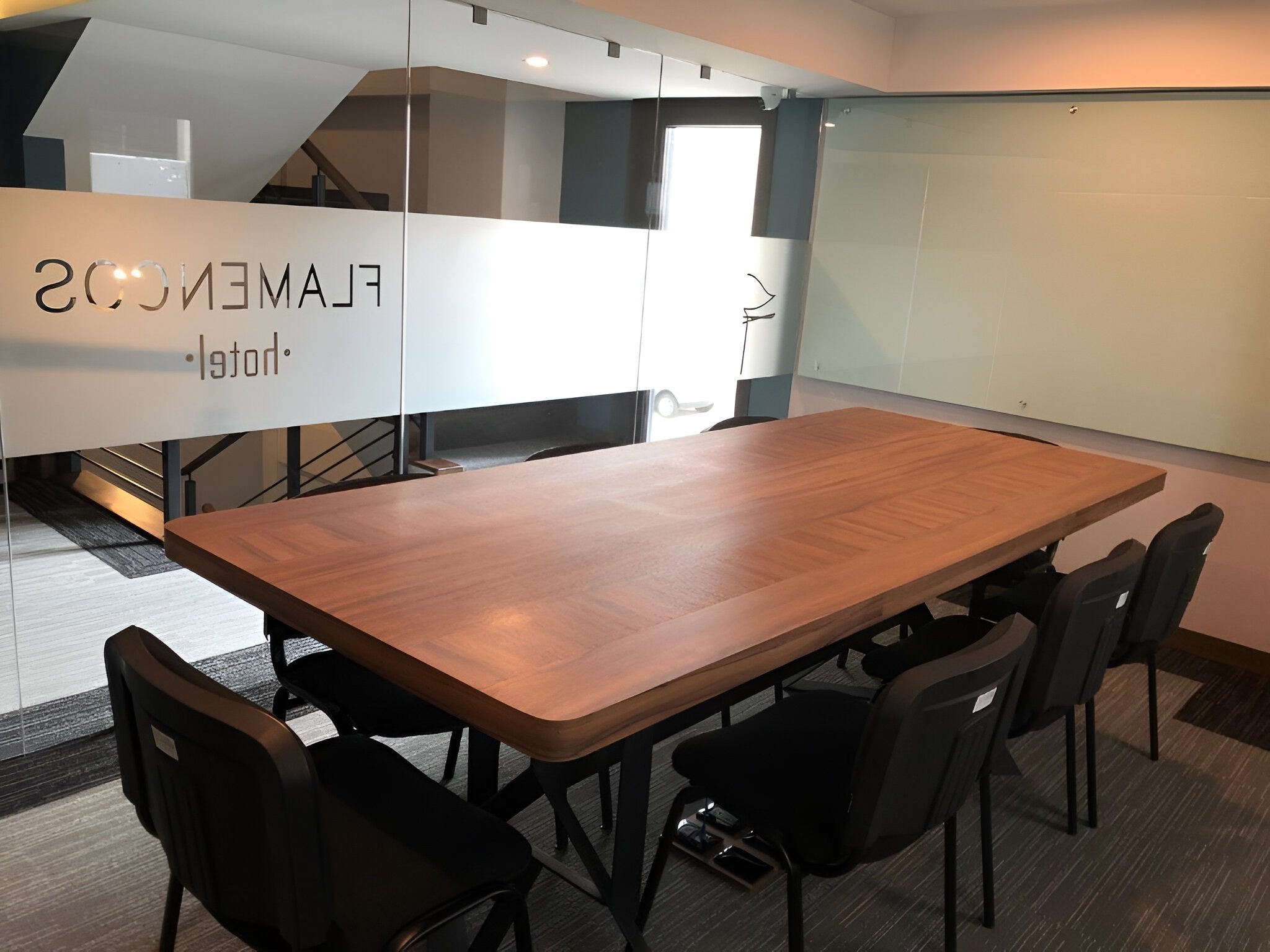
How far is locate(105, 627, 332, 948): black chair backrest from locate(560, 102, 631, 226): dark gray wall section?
3040 mm

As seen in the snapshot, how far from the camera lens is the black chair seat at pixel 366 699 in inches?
87.1

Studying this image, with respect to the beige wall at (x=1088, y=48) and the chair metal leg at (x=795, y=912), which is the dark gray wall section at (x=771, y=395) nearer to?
the beige wall at (x=1088, y=48)

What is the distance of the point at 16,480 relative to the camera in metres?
2.79

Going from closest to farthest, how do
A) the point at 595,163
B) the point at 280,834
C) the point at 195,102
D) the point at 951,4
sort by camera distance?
1. the point at 280,834
2. the point at 195,102
3. the point at 595,163
4. the point at 951,4

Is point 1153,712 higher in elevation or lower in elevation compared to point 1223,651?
higher

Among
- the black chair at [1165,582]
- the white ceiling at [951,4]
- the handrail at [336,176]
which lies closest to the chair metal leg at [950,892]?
the black chair at [1165,582]

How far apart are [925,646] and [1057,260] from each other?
267 cm

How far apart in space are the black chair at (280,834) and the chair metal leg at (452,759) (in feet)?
3.43

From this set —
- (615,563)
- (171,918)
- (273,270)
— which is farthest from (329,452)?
(171,918)

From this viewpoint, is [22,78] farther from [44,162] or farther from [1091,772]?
[1091,772]

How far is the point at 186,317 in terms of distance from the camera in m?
3.05

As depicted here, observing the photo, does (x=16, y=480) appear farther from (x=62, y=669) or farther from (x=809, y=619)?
(x=809, y=619)

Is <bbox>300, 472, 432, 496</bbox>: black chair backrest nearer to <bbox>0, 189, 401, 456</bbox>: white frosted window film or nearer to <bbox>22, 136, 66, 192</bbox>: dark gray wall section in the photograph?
<bbox>0, 189, 401, 456</bbox>: white frosted window film

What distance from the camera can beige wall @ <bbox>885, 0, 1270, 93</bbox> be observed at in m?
4.07
